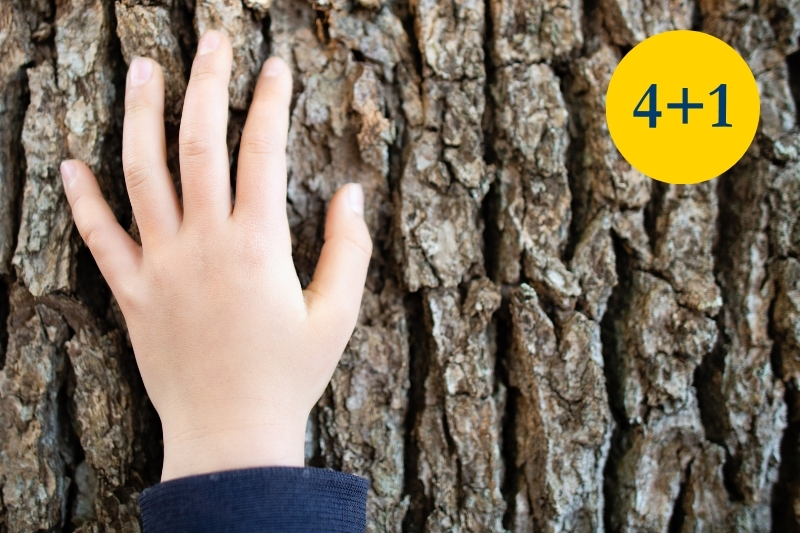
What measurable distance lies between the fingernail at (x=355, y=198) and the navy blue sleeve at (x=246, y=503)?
478mm

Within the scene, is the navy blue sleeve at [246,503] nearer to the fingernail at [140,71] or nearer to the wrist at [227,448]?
the wrist at [227,448]

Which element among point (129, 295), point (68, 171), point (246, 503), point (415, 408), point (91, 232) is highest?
point (68, 171)

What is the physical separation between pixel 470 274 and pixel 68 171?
0.78m

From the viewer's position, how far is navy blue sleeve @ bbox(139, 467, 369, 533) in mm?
940

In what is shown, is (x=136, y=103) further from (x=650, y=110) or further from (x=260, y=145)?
(x=650, y=110)

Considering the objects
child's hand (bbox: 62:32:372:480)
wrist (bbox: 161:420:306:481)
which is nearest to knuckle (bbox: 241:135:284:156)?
child's hand (bbox: 62:32:372:480)

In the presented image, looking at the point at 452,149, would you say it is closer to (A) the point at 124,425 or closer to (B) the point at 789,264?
(B) the point at 789,264

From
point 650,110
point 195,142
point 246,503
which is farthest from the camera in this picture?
point 650,110

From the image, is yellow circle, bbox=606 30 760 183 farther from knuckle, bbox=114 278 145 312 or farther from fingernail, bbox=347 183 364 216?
knuckle, bbox=114 278 145 312

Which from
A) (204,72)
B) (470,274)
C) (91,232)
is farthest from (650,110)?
(91,232)

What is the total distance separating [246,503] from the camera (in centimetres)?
94

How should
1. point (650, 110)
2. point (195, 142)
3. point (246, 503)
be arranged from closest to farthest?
point (246, 503)
point (195, 142)
point (650, 110)

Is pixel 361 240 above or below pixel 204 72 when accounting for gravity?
below

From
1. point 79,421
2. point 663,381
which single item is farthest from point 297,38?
point 663,381
